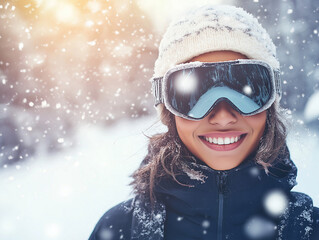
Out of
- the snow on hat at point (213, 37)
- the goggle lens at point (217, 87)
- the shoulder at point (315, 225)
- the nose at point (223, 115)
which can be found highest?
the snow on hat at point (213, 37)

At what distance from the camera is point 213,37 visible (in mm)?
1322

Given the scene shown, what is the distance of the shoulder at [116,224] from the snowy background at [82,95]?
2.28 meters

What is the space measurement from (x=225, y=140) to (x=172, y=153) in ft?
1.03

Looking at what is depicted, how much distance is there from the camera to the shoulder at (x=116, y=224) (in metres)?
1.43

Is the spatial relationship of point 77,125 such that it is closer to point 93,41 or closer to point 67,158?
point 67,158

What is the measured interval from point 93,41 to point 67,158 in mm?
2055

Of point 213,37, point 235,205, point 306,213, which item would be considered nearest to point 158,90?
point 213,37

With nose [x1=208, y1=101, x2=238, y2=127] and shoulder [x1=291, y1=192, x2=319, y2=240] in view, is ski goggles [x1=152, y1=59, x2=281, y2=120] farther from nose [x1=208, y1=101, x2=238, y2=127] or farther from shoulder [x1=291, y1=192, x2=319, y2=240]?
shoulder [x1=291, y1=192, x2=319, y2=240]

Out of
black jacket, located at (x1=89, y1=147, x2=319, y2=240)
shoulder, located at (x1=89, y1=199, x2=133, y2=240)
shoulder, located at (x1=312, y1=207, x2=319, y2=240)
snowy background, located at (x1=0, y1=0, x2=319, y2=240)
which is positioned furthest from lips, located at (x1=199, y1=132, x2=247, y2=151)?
snowy background, located at (x1=0, y1=0, x2=319, y2=240)

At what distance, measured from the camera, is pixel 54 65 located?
15.1 feet

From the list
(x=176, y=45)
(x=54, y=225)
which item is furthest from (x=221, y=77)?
(x=54, y=225)

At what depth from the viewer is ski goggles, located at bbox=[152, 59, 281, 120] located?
1.28 m

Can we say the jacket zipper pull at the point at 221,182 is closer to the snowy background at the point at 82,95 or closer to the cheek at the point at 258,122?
the cheek at the point at 258,122

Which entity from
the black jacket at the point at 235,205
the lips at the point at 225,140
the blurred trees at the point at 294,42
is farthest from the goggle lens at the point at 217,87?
the blurred trees at the point at 294,42
